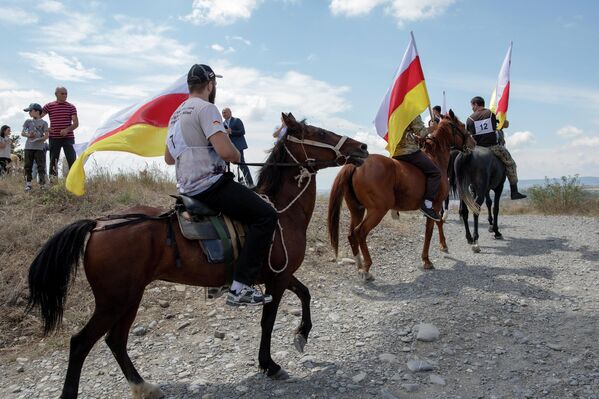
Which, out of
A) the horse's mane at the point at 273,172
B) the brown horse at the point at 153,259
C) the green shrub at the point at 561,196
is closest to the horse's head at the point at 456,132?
the brown horse at the point at 153,259

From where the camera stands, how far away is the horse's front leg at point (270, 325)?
455 centimetres

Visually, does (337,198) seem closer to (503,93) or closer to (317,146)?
(317,146)

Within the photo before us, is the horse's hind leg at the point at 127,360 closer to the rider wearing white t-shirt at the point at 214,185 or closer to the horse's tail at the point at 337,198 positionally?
the rider wearing white t-shirt at the point at 214,185

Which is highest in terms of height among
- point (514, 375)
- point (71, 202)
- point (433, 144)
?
point (433, 144)

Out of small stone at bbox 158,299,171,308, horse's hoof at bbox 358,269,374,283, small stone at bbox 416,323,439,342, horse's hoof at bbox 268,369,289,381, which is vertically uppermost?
horse's hoof at bbox 358,269,374,283

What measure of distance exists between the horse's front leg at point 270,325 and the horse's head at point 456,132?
5.71 m

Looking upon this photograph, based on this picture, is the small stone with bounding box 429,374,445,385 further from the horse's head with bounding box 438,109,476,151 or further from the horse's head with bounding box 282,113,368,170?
the horse's head with bounding box 438,109,476,151

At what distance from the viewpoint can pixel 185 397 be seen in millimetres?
4309

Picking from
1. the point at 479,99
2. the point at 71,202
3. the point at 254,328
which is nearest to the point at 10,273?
the point at 71,202

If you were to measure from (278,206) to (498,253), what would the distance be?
631 cm

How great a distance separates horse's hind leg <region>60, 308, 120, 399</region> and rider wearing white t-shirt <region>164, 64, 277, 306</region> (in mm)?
1028

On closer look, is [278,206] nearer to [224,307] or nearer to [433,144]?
[224,307]

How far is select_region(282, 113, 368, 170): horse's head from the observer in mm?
4887

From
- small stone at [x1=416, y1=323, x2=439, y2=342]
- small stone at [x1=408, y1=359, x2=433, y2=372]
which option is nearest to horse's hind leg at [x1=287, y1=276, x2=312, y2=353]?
small stone at [x1=408, y1=359, x2=433, y2=372]
